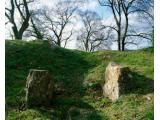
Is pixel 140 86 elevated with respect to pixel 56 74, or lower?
lower

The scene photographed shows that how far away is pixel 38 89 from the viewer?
11.5 metres

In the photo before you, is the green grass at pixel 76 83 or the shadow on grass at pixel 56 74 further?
the shadow on grass at pixel 56 74

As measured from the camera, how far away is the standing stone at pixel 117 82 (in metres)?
11.8

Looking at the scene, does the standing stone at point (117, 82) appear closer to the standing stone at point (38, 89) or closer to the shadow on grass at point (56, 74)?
the shadow on grass at point (56, 74)

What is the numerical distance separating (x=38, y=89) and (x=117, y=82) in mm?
2443

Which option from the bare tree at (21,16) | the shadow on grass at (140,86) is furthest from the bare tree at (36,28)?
the shadow on grass at (140,86)

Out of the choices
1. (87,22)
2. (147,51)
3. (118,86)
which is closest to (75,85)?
(118,86)

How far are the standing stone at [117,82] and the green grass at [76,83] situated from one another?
21 centimetres

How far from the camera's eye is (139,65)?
16438mm

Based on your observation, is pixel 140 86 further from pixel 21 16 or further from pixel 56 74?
pixel 21 16

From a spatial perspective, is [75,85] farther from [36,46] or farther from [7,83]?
[36,46]

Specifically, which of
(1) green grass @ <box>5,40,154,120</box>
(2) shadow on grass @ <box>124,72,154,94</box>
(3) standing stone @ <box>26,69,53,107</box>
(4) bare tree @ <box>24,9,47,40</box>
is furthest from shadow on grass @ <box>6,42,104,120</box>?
(4) bare tree @ <box>24,9,47,40</box>

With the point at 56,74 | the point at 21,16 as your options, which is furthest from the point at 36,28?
the point at 56,74

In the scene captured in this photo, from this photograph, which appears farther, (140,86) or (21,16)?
(21,16)
